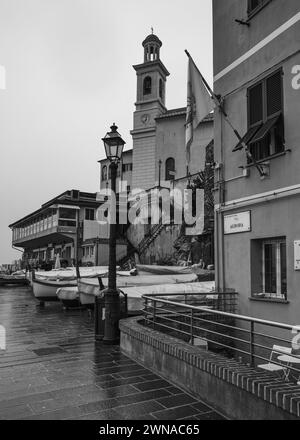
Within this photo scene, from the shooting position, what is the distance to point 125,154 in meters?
60.4

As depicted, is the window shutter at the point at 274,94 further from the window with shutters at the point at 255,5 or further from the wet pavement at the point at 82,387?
the wet pavement at the point at 82,387

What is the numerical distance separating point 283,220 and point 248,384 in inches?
213

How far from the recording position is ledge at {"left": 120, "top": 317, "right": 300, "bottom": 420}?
413cm

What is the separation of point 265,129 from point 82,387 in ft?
21.6

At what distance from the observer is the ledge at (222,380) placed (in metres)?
4.13

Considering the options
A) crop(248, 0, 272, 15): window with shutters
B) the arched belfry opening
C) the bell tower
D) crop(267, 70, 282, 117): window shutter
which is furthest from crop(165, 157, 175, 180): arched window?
crop(267, 70, 282, 117): window shutter

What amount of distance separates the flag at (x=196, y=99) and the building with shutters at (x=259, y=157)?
1.16m

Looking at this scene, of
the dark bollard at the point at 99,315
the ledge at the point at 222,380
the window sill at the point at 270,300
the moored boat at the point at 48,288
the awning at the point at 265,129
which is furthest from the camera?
the moored boat at the point at 48,288

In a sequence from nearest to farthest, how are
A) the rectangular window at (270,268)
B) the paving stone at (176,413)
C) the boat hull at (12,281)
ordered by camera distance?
the paving stone at (176,413) → the rectangular window at (270,268) → the boat hull at (12,281)

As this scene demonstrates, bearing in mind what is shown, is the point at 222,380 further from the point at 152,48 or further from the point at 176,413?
the point at 152,48

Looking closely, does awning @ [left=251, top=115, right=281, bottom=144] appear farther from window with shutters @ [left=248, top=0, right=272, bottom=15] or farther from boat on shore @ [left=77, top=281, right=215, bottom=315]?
boat on shore @ [left=77, top=281, right=215, bottom=315]

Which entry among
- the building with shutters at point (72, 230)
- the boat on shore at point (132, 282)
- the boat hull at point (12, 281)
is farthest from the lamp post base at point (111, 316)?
the boat hull at point (12, 281)

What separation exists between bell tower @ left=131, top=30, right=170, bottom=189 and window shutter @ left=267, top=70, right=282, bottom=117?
3874cm
